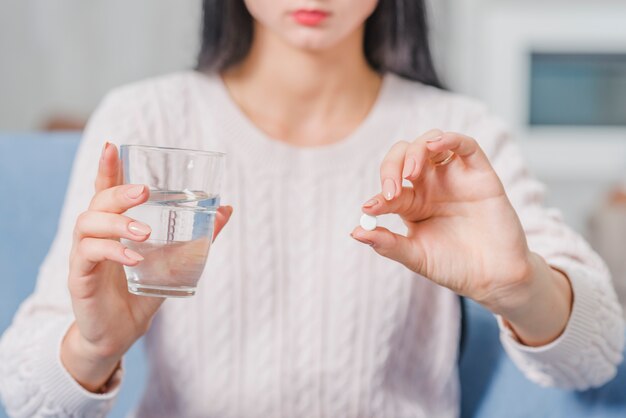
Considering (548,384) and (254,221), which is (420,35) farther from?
(548,384)

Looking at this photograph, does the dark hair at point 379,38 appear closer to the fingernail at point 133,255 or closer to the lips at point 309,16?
the lips at point 309,16

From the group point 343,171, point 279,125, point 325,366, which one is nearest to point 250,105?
point 279,125

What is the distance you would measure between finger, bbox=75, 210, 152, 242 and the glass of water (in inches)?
0.7

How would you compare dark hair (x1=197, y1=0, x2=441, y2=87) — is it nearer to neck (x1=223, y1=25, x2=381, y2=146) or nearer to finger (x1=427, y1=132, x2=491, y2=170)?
neck (x1=223, y1=25, x2=381, y2=146)

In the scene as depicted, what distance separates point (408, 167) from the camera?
0.91 meters

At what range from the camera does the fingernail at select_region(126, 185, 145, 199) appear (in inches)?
33.8

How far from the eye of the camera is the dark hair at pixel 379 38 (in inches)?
55.7

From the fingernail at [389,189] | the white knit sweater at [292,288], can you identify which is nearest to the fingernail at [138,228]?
the fingernail at [389,189]

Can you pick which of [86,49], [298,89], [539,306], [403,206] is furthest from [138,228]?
[86,49]

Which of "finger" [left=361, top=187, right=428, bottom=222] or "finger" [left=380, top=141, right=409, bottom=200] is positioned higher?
"finger" [left=380, top=141, right=409, bottom=200]

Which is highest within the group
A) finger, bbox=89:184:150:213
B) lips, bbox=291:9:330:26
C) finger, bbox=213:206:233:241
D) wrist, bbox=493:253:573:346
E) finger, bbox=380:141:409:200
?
lips, bbox=291:9:330:26

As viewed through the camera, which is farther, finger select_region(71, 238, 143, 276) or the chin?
the chin

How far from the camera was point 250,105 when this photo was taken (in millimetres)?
1407

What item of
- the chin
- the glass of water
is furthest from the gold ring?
the chin
